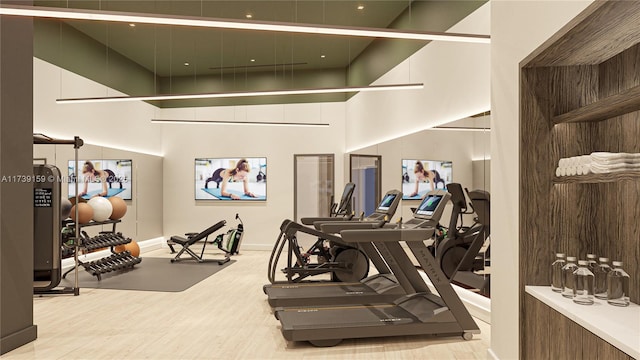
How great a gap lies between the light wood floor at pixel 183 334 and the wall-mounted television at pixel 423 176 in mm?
1999

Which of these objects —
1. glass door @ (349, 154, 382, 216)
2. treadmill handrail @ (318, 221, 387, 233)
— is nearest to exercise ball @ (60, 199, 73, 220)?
treadmill handrail @ (318, 221, 387, 233)

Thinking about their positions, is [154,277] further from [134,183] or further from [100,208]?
[134,183]

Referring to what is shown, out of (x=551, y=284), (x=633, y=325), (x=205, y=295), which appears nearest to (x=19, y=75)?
(x=205, y=295)

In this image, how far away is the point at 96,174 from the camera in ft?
28.7

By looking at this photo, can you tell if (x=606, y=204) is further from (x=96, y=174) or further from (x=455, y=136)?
(x=96, y=174)

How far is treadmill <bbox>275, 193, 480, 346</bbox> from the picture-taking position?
3887 millimetres

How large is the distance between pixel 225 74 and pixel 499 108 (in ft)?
29.7

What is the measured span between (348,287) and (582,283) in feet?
11.5

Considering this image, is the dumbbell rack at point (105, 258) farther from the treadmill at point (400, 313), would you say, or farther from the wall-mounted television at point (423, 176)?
the wall-mounted television at point (423, 176)

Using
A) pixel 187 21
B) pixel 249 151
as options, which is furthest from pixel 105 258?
pixel 187 21

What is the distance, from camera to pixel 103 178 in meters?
8.94

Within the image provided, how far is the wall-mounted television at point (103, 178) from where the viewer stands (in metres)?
8.34

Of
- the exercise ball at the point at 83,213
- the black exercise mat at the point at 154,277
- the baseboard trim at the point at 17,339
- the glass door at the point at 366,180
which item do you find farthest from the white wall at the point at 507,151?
the exercise ball at the point at 83,213

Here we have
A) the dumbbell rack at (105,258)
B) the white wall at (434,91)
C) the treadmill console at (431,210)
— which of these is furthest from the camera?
the dumbbell rack at (105,258)
